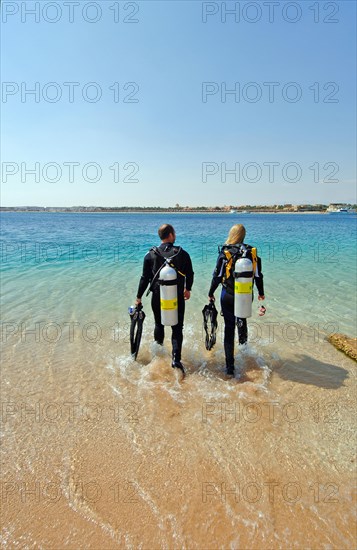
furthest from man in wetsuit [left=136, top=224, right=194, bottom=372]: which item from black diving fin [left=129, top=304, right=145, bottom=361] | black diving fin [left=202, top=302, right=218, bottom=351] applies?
black diving fin [left=202, top=302, right=218, bottom=351]

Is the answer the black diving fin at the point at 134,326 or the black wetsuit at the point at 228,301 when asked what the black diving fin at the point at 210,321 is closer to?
the black wetsuit at the point at 228,301

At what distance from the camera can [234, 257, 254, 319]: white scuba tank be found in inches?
169

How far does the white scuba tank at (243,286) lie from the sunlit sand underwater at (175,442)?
102cm

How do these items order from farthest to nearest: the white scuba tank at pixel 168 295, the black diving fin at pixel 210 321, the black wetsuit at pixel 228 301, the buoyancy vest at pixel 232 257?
the black diving fin at pixel 210 321
the black wetsuit at pixel 228 301
the buoyancy vest at pixel 232 257
the white scuba tank at pixel 168 295

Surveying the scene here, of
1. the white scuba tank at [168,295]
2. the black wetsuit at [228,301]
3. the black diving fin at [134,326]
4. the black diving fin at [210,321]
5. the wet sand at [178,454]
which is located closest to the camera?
the wet sand at [178,454]

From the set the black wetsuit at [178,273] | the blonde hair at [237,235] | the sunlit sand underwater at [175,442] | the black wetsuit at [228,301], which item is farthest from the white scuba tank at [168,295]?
the blonde hair at [237,235]

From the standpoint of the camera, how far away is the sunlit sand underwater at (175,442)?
2404 millimetres

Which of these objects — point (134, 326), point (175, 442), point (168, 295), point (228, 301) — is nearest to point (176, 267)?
point (168, 295)

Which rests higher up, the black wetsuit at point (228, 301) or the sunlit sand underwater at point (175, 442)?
the black wetsuit at point (228, 301)

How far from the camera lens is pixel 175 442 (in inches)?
129

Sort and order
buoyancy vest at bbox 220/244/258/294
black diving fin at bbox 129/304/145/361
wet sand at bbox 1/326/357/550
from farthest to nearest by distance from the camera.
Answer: black diving fin at bbox 129/304/145/361
buoyancy vest at bbox 220/244/258/294
wet sand at bbox 1/326/357/550

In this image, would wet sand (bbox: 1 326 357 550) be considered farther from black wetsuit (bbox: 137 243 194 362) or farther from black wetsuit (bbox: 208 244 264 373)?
black wetsuit (bbox: 137 243 194 362)

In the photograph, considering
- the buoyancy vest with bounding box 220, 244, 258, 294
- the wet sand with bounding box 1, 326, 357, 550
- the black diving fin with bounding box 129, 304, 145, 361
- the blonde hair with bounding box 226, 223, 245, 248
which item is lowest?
the wet sand with bounding box 1, 326, 357, 550

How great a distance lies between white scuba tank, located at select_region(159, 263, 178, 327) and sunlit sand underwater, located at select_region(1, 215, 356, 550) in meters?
0.86
